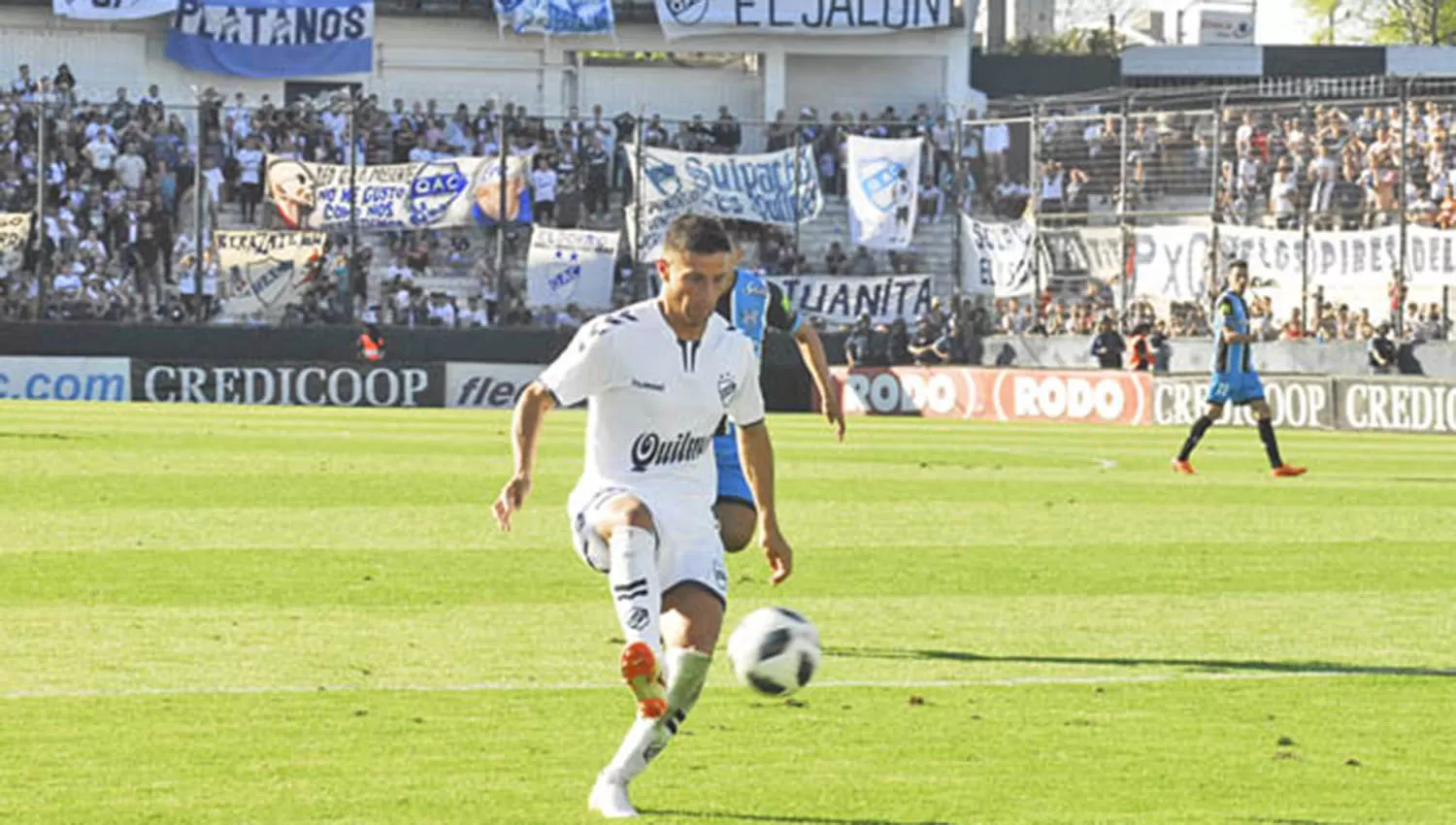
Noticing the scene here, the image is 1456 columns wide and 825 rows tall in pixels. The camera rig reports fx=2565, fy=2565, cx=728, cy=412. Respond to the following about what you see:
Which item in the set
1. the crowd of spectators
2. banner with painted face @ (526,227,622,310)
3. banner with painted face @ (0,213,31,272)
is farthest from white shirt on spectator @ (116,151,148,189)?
banner with painted face @ (526,227,622,310)

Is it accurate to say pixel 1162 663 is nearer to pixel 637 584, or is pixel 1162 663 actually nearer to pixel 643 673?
pixel 637 584

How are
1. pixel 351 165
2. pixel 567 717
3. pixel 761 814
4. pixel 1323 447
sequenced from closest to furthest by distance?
1. pixel 761 814
2. pixel 567 717
3. pixel 1323 447
4. pixel 351 165

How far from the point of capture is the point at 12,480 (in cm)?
2239

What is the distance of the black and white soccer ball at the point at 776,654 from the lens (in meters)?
8.35

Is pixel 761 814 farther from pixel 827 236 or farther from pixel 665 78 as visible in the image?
pixel 665 78

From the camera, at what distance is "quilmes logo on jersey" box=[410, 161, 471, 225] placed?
44531mm

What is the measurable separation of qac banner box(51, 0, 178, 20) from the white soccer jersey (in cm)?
4872

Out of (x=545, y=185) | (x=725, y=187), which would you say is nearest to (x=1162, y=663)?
(x=725, y=187)

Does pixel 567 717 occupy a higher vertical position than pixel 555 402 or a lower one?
lower

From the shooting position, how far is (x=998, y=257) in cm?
4453

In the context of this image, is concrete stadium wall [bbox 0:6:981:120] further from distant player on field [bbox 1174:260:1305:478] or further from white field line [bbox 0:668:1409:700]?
white field line [bbox 0:668:1409:700]

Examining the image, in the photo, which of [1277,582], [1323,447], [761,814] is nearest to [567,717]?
[761,814]

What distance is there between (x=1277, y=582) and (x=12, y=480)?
11595mm

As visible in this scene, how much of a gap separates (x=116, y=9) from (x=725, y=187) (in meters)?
16.7
